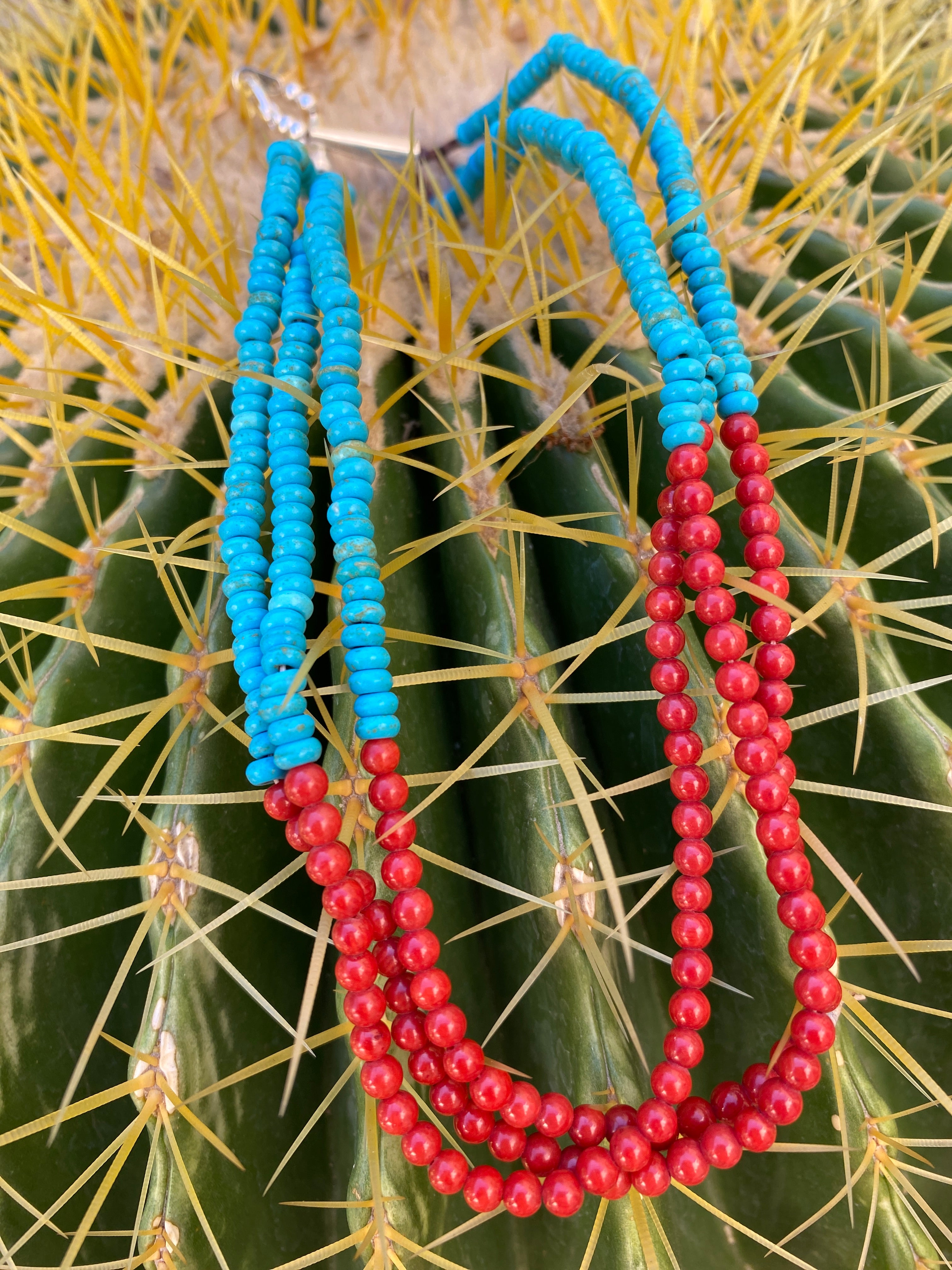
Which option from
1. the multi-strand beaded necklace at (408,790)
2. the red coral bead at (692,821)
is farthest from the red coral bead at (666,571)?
the red coral bead at (692,821)

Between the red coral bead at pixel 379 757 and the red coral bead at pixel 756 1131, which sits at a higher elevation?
the red coral bead at pixel 379 757

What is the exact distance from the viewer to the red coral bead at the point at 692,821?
1.39ft

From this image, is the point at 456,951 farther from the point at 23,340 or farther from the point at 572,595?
the point at 23,340

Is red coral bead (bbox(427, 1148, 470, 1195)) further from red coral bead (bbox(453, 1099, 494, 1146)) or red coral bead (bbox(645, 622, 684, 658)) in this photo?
red coral bead (bbox(645, 622, 684, 658))

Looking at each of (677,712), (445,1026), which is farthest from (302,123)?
(445,1026)

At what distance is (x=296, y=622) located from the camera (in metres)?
0.41

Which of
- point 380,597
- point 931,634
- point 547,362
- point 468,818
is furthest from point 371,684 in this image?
point 931,634

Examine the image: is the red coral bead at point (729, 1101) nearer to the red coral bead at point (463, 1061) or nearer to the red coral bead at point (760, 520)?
the red coral bead at point (463, 1061)

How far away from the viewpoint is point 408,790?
428mm

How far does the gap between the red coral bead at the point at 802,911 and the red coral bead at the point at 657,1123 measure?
0.11m

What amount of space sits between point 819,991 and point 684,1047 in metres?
0.07

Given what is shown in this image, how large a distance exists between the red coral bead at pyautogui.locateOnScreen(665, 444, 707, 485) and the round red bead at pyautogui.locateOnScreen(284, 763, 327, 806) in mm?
239

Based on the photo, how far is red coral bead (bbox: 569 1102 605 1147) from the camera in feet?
1.38

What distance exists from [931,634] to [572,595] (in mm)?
245
